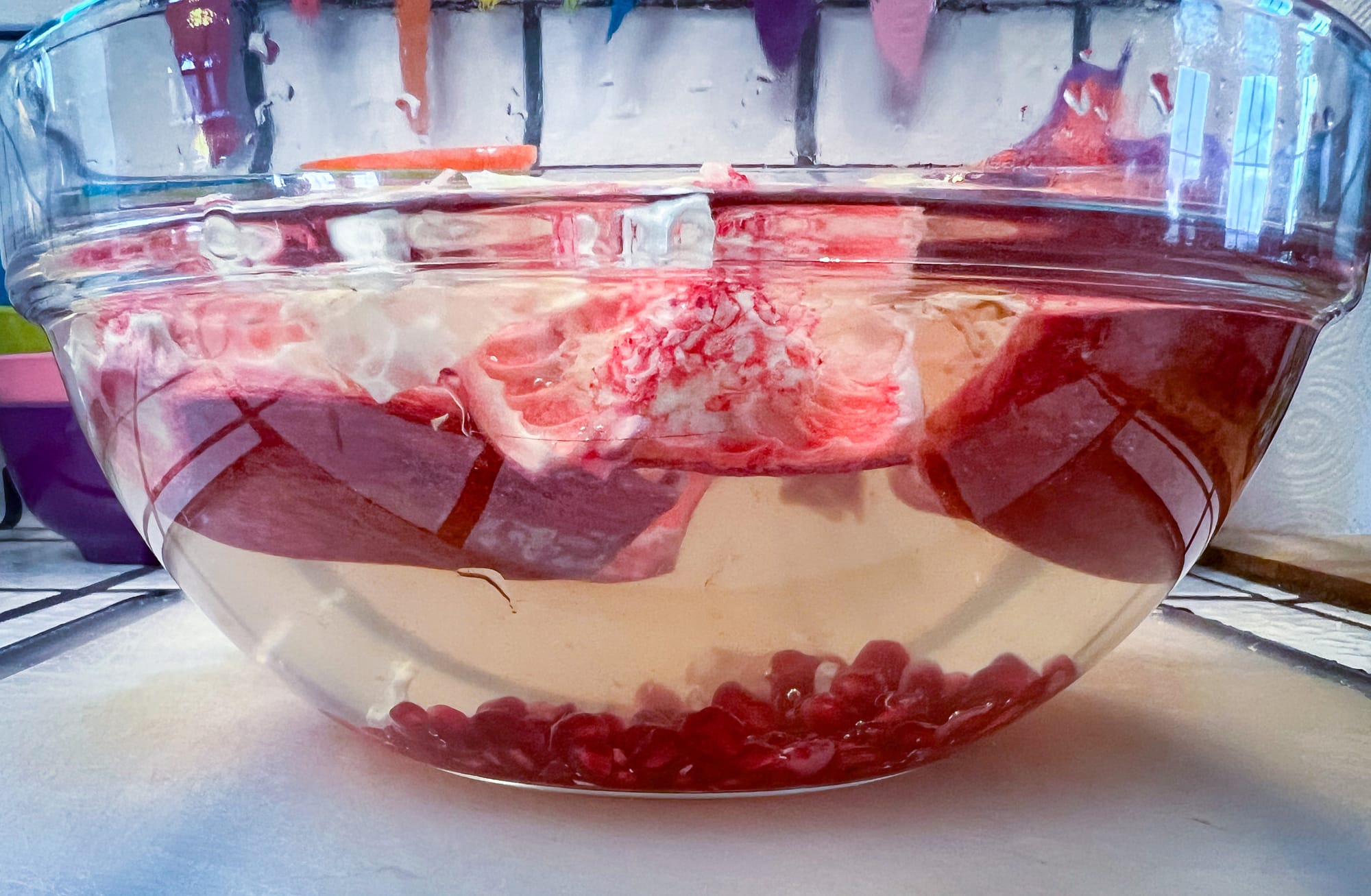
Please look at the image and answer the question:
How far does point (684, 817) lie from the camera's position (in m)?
0.17

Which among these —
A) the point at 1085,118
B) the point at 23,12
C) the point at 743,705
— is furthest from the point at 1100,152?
the point at 23,12

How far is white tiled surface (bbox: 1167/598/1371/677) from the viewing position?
295mm

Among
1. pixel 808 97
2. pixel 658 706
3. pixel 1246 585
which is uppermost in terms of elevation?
pixel 808 97

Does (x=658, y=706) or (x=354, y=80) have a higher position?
(x=354, y=80)

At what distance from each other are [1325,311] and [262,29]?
0.67 feet

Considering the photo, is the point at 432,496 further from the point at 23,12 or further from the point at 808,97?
the point at 23,12

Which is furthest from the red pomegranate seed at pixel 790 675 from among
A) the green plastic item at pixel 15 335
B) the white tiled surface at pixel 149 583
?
the green plastic item at pixel 15 335

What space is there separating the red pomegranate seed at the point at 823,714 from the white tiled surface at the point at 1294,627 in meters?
0.20

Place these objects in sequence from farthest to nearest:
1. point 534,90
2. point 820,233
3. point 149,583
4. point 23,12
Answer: point 23,12, point 149,583, point 534,90, point 820,233

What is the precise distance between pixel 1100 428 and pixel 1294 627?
9.7 inches

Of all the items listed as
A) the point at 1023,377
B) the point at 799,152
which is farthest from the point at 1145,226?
the point at 799,152

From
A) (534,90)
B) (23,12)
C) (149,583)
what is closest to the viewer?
(534,90)

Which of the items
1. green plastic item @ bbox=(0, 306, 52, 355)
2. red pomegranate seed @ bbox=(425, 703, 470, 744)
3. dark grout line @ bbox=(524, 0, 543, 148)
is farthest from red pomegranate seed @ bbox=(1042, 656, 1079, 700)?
green plastic item @ bbox=(0, 306, 52, 355)

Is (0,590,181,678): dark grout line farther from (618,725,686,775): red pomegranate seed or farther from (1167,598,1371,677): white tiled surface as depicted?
(1167,598,1371,677): white tiled surface
